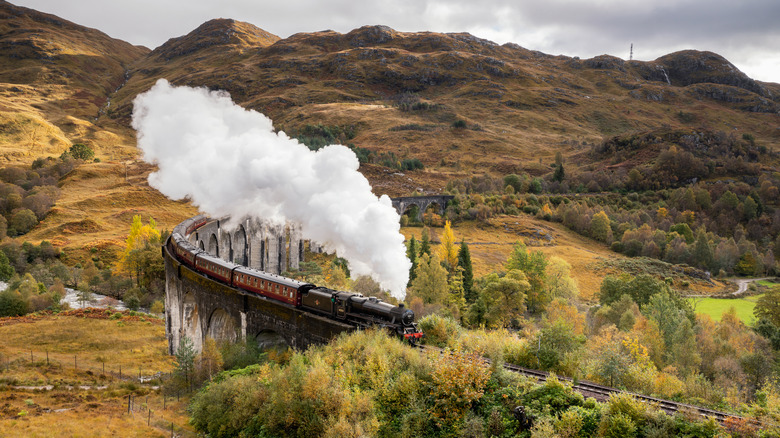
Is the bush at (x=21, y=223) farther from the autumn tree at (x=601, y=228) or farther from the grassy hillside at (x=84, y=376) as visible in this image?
the autumn tree at (x=601, y=228)

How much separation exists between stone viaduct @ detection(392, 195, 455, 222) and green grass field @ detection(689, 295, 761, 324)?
2192 inches

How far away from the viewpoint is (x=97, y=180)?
A: 374 feet

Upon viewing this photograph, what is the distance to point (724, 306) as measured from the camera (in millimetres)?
65875

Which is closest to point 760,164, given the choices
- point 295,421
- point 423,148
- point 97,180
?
point 423,148

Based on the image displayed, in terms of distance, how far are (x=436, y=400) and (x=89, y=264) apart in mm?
68271

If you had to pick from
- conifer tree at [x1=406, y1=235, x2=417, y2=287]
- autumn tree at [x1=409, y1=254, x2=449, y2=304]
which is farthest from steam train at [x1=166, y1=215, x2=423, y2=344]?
conifer tree at [x1=406, y1=235, x2=417, y2=287]

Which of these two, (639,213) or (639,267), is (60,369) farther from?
(639,213)

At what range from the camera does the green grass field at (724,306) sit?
6058 cm

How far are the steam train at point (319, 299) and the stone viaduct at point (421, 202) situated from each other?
74077 mm

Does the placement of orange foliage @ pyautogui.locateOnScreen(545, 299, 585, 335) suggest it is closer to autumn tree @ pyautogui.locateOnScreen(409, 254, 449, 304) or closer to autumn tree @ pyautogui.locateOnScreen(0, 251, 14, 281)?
autumn tree @ pyautogui.locateOnScreen(409, 254, 449, 304)

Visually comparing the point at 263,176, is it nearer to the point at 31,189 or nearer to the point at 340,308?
the point at 340,308

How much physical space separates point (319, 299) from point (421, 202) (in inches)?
3407

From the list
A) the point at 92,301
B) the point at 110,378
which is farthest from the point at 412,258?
the point at 92,301

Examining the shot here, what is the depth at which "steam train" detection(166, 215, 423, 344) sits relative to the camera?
71.4ft
